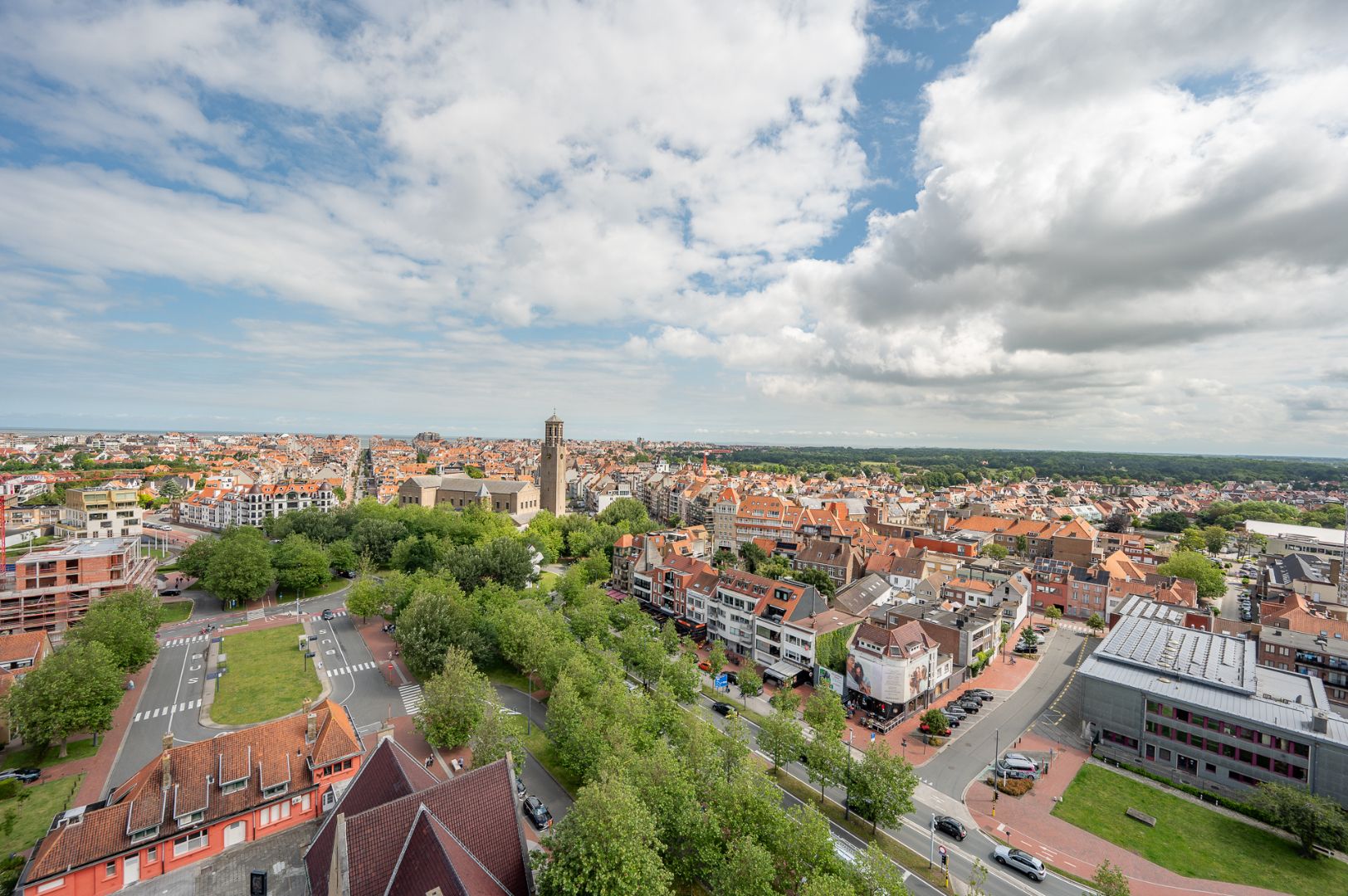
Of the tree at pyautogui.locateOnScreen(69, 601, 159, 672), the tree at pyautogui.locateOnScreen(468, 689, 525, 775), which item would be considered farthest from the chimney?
the tree at pyautogui.locateOnScreen(69, 601, 159, 672)

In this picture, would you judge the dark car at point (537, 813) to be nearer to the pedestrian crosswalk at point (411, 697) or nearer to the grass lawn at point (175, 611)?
the pedestrian crosswalk at point (411, 697)

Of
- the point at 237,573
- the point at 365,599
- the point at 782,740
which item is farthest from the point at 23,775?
the point at 782,740

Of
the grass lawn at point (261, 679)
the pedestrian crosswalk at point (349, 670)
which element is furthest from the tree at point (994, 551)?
the grass lawn at point (261, 679)

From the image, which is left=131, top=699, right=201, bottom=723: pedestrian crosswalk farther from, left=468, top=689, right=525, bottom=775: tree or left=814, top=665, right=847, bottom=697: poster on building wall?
left=814, top=665, right=847, bottom=697: poster on building wall

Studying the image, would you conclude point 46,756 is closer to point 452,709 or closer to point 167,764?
point 167,764

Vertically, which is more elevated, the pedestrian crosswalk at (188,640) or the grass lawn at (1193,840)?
the pedestrian crosswalk at (188,640)

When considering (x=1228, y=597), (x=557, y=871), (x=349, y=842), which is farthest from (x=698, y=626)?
(x=1228, y=597)
